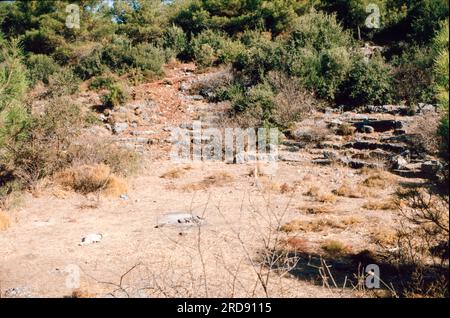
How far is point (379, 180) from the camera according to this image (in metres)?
8.97

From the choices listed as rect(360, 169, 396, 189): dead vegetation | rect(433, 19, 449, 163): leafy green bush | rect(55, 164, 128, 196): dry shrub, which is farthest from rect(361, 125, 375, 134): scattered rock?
rect(433, 19, 449, 163): leafy green bush

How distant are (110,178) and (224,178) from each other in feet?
8.59

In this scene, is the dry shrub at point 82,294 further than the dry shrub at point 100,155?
No

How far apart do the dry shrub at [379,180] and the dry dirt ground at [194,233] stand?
92mm

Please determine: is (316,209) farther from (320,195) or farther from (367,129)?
(367,129)

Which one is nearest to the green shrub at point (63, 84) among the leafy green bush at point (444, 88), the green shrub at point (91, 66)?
the green shrub at point (91, 66)

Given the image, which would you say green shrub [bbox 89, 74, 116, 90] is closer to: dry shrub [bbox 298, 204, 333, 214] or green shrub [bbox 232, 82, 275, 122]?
green shrub [bbox 232, 82, 275, 122]

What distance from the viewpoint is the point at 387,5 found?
19.0 meters

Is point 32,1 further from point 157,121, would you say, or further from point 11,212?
point 11,212

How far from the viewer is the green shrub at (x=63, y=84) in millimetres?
15619

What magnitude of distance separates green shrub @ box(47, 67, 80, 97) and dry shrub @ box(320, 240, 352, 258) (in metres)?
12.6

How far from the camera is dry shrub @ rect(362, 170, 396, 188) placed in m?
8.81

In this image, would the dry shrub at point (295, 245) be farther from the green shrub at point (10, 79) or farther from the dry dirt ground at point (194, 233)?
the green shrub at point (10, 79)

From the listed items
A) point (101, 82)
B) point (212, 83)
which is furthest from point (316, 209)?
point (101, 82)
